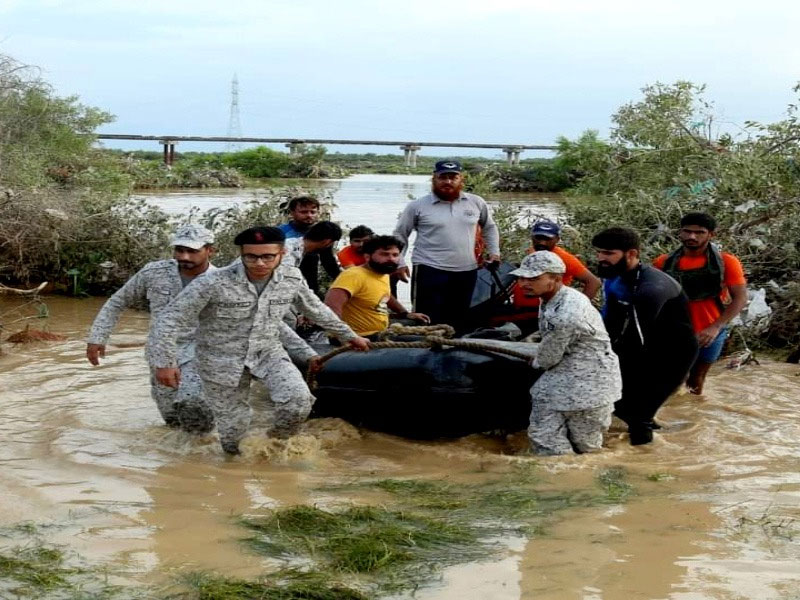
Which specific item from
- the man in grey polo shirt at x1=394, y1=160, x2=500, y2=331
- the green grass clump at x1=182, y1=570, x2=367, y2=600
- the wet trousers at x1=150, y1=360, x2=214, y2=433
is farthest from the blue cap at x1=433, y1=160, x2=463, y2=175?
the green grass clump at x1=182, y1=570, x2=367, y2=600

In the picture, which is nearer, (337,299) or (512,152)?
(337,299)

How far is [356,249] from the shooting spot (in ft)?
28.3

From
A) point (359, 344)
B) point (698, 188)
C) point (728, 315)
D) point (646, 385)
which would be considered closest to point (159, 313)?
point (359, 344)

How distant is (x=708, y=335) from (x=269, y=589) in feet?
14.1

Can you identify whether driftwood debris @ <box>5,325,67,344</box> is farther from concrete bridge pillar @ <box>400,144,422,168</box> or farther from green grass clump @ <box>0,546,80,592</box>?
concrete bridge pillar @ <box>400,144,422,168</box>

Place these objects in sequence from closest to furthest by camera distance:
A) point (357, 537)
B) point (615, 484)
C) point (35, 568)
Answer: point (35, 568), point (357, 537), point (615, 484)

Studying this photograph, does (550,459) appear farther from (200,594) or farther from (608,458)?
(200,594)

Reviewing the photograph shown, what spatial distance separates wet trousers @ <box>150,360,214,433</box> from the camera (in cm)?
662

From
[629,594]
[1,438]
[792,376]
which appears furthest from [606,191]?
[629,594]

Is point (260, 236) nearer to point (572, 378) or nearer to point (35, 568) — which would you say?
point (572, 378)

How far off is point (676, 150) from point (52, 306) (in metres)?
7.43

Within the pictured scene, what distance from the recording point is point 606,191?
44.7ft

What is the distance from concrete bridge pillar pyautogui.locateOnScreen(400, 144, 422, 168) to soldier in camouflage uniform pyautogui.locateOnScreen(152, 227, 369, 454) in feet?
162

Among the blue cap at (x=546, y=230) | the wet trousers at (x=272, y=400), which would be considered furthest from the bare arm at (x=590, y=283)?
the wet trousers at (x=272, y=400)
